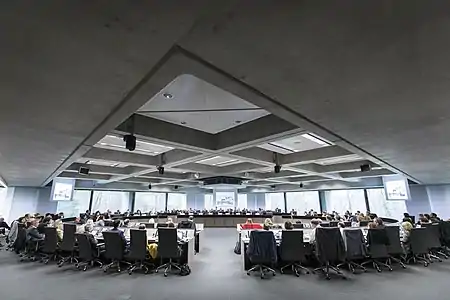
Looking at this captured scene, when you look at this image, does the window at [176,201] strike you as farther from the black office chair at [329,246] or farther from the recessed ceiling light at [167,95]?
the recessed ceiling light at [167,95]

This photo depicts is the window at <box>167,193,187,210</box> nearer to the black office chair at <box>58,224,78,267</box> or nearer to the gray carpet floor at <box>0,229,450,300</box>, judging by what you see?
the black office chair at <box>58,224,78,267</box>

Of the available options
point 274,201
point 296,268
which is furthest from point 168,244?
point 274,201

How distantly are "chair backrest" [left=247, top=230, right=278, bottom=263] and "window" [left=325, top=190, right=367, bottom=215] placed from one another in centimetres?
1178

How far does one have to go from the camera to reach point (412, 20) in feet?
4.89

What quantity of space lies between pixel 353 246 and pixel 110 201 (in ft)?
51.8

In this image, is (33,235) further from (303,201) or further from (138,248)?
(303,201)

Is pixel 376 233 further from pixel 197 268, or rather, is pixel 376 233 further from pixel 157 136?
pixel 157 136

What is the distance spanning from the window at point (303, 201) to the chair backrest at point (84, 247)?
14590 mm

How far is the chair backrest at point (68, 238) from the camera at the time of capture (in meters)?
6.54

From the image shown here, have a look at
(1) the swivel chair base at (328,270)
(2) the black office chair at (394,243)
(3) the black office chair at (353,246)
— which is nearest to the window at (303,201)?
(2) the black office chair at (394,243)

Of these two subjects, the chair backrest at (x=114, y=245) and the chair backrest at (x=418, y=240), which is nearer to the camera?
the chair backrest at (x=114, y=245)

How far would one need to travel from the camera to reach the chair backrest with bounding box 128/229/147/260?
18.4 feet

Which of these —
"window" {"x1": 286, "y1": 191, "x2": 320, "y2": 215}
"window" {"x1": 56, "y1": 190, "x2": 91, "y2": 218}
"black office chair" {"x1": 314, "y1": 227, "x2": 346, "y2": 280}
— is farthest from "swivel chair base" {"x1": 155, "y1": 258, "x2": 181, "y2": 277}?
"window" {"x1": 286, "y1": 191, "x2": 320, "y2": 215}

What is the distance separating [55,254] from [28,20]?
7695 millimetres
